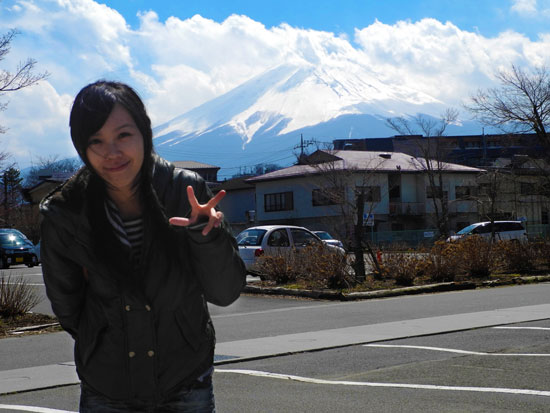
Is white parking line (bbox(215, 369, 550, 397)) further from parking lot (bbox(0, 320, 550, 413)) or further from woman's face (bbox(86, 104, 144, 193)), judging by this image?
woman's face (bbox(86, 104, 144, 193))

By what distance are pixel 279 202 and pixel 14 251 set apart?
125 feet

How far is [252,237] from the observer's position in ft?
76.6

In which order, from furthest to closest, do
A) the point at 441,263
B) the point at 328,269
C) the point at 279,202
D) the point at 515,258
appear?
the point at 279,202 → the point at 515,258 → the point at 441,263 → the point at 328,269

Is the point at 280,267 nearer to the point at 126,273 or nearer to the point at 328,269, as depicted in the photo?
the point at 328,269

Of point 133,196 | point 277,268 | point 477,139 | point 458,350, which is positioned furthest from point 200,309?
point 477,139

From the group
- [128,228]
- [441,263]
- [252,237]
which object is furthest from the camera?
[252,237]

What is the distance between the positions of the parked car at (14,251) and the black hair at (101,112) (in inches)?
1300

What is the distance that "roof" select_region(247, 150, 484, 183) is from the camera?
5992 centimetres

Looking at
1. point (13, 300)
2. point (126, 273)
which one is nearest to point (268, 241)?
point (13, 300)

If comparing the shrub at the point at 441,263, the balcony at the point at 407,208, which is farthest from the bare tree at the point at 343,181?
the shrub at the point at 441,263

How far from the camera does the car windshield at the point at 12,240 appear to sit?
34.3 metres

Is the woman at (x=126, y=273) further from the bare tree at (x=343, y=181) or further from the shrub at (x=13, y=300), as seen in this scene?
the bare tree at (x=343, y=181)

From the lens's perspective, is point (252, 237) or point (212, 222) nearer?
point (212, 222)

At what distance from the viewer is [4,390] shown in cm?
805
